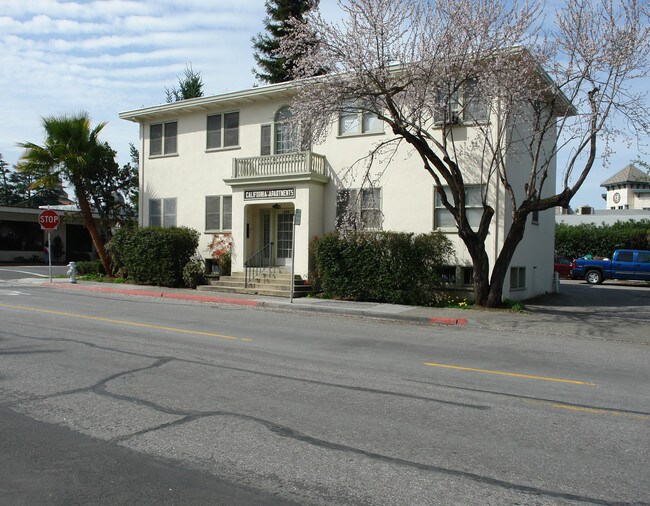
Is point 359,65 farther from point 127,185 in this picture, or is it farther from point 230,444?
point 127,185

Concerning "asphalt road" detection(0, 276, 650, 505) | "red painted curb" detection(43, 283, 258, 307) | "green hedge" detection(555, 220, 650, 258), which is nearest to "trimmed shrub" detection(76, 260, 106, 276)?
"red painted curb" detection(43, 283, 258, 307)

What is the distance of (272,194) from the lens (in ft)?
72.8

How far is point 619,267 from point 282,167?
20.3 meters

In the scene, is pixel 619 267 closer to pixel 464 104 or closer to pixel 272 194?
pixel 464 104

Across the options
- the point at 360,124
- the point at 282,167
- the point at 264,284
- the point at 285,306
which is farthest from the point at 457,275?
the point at 282,167

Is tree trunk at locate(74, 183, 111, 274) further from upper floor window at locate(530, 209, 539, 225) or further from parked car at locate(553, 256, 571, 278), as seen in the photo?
parked car at locate(553, 256, 571, 278)

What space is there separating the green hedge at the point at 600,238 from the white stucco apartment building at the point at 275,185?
1679 cm

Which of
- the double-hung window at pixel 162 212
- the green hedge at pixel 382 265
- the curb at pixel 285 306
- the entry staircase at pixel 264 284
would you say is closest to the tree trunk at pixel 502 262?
the green hedge at pixel 382 265

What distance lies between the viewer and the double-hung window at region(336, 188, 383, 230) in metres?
19.1

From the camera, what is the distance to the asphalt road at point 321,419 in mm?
4523

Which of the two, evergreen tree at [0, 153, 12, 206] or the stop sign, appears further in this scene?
evergreen tree at [0, 153, 12, 206]

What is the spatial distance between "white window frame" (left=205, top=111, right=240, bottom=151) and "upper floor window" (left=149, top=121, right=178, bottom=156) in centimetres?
202

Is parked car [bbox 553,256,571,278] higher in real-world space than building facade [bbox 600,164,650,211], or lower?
lower

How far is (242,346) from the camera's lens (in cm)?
1050
